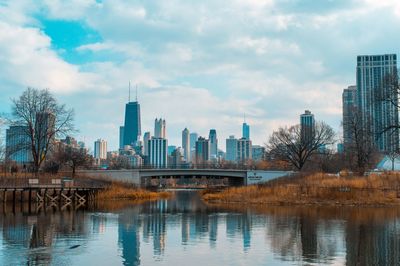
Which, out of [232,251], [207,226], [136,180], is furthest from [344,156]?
[232,251]

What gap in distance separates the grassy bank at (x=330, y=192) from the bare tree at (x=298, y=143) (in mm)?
32305

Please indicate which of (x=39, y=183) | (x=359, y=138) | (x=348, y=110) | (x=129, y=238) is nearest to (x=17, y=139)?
(x=39, y=183)

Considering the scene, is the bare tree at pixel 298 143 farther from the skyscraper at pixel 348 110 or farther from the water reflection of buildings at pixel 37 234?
the water reflection of buildings at pixel 37 234

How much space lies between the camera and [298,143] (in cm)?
10569

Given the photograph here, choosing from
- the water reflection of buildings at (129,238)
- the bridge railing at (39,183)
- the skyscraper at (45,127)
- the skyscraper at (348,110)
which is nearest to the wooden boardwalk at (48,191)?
the bridge railing at (39,183)

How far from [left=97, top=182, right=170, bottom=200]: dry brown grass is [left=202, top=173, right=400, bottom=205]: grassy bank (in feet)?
53.7

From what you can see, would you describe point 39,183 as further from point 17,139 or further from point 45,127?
point 17,139

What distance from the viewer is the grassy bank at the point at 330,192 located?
204ft

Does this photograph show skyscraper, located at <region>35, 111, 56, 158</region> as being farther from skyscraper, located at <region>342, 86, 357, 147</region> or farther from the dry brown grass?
skyscraper, located at <region>342, 86, 357, 147</region>

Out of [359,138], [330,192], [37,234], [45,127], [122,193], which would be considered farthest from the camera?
[45,127]

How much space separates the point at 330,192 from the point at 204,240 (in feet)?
124

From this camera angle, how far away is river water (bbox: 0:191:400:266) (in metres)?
23.9

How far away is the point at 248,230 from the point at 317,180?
117 ft

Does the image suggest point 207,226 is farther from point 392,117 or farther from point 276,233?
point 392,117
